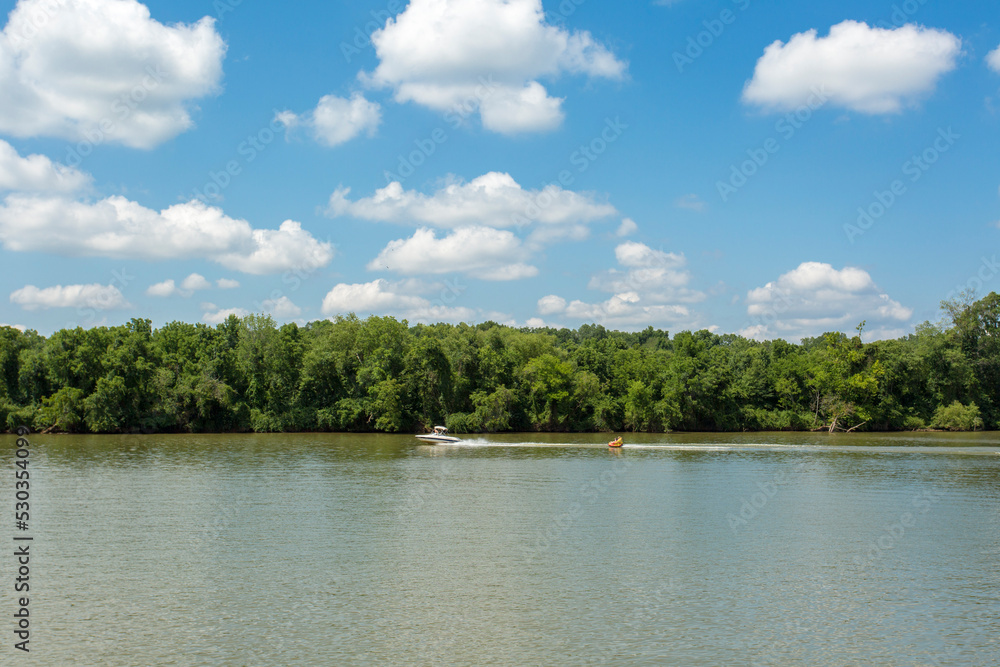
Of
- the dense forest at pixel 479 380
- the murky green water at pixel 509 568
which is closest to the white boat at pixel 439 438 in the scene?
the dense forest at pixel 479 380

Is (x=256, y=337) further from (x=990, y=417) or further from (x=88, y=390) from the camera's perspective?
(x=990, y=417)

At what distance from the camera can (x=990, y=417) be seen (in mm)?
106312

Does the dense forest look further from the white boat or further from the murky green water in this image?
the murky green water

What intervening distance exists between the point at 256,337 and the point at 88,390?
22783mm

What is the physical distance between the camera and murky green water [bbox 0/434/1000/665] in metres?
18.5

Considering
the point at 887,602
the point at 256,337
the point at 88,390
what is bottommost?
the point at 887,602

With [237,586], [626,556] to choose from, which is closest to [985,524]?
[626,556]

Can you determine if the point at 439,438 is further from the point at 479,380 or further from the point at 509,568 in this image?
the point at 509,568

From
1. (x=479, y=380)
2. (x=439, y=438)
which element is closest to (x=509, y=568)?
(x=439, y=438)

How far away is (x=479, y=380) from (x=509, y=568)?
8049 cm

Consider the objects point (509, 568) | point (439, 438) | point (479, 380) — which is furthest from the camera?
point (479, 380)

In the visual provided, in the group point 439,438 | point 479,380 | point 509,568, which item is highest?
point 479,380

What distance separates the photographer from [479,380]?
106 m

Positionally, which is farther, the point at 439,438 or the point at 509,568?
the point at 439,438
